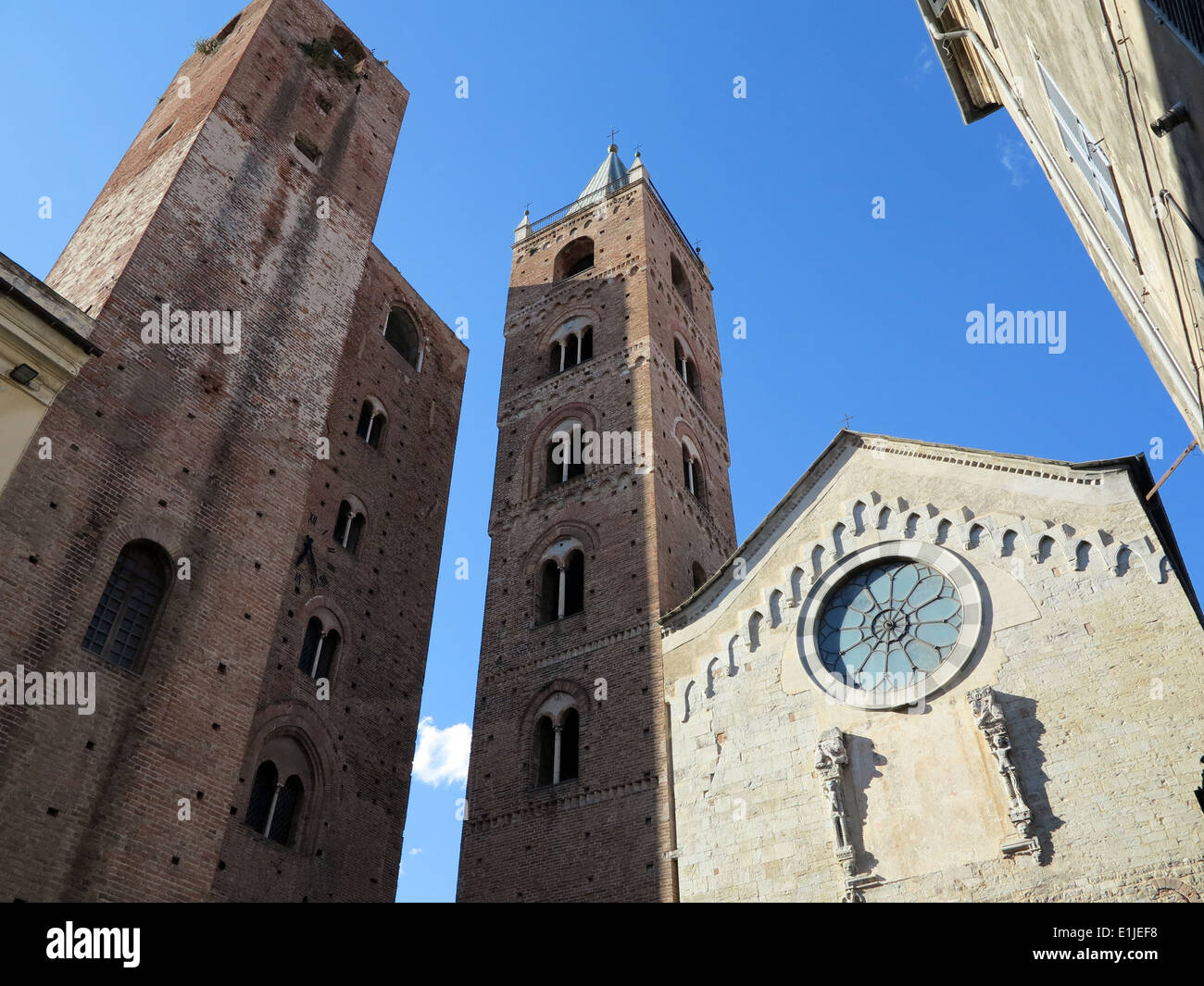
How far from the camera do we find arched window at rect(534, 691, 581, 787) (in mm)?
16844

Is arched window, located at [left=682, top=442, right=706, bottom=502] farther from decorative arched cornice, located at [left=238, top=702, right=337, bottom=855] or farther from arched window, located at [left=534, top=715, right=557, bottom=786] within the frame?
decorative arched cornice, located at [left=238, top=702, right=337, bottom=855]

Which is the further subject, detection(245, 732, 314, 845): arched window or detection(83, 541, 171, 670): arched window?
detection(245, 732, 314, 845): arched window

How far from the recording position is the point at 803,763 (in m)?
13.2

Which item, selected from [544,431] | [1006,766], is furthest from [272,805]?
[1006,766]

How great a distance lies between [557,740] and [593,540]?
4255 mm

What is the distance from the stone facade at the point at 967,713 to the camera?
433 inches

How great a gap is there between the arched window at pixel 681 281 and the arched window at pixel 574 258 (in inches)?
91.2

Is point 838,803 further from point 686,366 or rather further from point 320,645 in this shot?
point 686,366

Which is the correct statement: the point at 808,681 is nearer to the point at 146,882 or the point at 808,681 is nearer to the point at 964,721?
the point at 964,721

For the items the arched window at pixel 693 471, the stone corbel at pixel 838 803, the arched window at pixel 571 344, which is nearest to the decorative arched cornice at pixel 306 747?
the stone corbel at pixel 838 803

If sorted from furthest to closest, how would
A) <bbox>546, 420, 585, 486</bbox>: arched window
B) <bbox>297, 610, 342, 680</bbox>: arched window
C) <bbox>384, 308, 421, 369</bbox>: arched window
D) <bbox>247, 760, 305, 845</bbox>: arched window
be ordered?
<bbox>384, 308, 421, 369</bbox>: arched window
<bbox>546, 420, 585, 486</bbox>: arched window
<bbox>297, 610, 342, 680</bbox>: arched window
<bbox>247, 760, 305, 845</bbox>: arched window

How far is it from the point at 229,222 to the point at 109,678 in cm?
845

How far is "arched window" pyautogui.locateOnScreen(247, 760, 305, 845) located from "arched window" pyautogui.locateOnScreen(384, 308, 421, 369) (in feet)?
36.1

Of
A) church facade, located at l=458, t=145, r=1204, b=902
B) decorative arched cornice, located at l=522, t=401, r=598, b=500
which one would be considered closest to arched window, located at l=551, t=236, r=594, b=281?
decorative arched cornice, located at l=522, t=401, r=598, b=500
